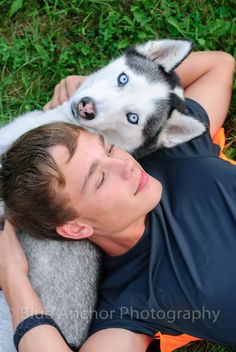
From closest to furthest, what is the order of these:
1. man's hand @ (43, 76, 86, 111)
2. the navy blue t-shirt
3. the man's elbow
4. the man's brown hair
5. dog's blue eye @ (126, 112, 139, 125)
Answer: the man's brown hair → the navy blue t-shirt → dog's blue eye @ (126, 112, 139, 125) → man's hand @ (43, 76, 86, 111) → the man's elbow

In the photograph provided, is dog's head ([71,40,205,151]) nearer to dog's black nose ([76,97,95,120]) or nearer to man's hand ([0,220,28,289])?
dog's black nose ([76,97,95,120])

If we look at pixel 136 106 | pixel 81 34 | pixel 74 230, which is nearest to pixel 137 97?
pixel 136 106

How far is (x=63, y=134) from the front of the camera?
3076 millimetres

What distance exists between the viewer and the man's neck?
10.7 ft

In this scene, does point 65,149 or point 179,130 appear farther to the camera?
point 179,130

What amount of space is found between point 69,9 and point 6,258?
267 centimetres

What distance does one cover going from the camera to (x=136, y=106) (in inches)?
136

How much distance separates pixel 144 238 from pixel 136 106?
942mm

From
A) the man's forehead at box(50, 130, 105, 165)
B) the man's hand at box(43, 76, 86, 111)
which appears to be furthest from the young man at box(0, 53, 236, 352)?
the man's hand at box(43, 76, 86, 111)

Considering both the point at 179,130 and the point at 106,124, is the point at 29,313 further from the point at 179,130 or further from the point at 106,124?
the point at 179,130

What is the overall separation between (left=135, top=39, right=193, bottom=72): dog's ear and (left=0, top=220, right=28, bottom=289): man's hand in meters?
1.71

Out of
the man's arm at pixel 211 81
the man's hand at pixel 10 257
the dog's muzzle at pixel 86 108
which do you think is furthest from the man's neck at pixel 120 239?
the man's arm at pixel 211 81

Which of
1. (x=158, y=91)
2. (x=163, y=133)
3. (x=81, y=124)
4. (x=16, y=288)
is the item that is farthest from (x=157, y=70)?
(x=16, y=288)

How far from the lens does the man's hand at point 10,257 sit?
3191 mm
